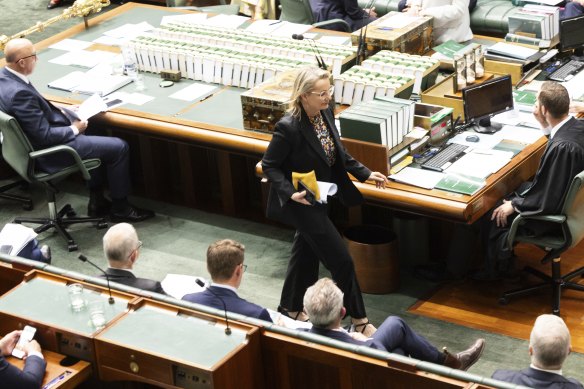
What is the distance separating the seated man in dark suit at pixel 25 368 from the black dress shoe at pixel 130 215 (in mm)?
3010

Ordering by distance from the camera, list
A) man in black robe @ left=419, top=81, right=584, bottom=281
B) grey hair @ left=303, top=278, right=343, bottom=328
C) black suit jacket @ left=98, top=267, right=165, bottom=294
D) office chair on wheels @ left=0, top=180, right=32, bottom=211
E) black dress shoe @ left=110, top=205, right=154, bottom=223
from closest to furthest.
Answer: grey hair @ left=303, top=278, right=343, bottom=328
black suit jacket @ left=98, top=267, right=165, bottom=294
man in black robe @ left=419, top=81, right=584, bottom=281
black dress shoe @ left=110, top=205, right=154, bottom=223
office chair on wheels @ left=0, top=180, right=32, bottom=211

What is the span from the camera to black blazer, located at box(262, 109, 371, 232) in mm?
5637

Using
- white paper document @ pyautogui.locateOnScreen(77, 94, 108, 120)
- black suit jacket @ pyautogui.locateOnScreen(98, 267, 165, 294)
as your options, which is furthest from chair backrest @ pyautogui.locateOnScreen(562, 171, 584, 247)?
white paper document @ pyautogui.locateOnScreen(77, 94, 108, 120)

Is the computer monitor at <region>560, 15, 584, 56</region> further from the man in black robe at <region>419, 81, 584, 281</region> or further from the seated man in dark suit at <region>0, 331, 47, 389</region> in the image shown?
Answer: the seated man in dark suit at <region>0, 331, 47, 389</region>

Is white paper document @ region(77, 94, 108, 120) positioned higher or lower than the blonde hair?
lower

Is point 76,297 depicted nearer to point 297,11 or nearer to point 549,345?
point 549,345

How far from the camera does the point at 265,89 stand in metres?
6.94

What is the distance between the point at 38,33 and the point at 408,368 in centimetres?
835

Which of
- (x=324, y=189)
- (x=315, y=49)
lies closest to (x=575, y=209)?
(x=324, y=189)

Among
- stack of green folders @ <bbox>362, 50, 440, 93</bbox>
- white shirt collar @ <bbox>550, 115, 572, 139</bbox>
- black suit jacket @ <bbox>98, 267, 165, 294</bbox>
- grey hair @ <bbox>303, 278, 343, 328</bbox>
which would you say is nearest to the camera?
grey hair @ <bbox>303, 278, 343, 328</bbox>

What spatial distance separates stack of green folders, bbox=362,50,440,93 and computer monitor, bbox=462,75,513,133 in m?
0.54

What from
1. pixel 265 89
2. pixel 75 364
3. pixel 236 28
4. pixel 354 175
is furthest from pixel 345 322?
pixel 236 28

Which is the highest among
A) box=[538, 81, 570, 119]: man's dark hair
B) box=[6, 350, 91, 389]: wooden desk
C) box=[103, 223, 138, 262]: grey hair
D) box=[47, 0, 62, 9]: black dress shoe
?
box=[538, 81, 570, 119]: man's dark hair

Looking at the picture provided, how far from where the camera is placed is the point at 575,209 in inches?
230
